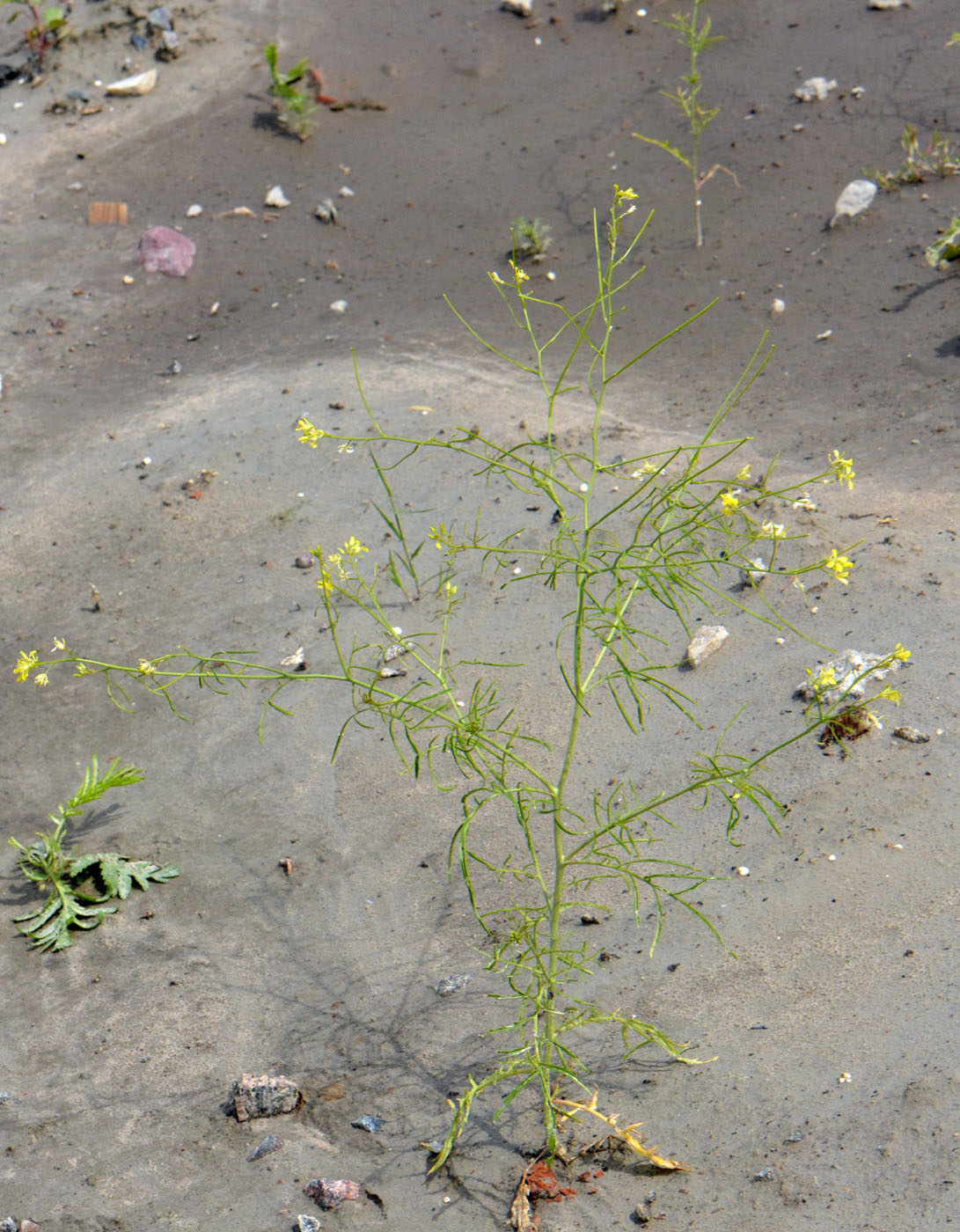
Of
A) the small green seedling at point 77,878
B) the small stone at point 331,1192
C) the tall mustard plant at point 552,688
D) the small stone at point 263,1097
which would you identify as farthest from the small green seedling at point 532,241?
the small stone at point 331,1192

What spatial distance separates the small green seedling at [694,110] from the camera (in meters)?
6.86

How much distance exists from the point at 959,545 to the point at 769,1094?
2.41 metres

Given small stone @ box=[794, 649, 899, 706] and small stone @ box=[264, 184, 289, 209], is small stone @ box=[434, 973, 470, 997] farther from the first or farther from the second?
small stone @ box=[264, 184, 289, 209]

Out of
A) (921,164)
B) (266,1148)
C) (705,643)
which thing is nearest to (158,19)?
(921,164)

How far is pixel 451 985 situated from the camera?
11.0ft

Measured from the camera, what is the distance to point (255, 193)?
7.84 m

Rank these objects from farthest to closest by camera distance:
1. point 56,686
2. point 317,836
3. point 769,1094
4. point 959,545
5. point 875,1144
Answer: point 56,686 < point 959,545 < point 317,836 < point 769,1094 < point 875,1144

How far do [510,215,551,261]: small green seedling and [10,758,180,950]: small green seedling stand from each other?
4.44 metres

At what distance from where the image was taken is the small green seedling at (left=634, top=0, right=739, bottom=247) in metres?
6.86

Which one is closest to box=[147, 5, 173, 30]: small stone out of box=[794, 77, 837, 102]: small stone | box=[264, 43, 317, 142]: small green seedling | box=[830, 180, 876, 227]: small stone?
box=[264, 43, 317, 142]: small green seedling

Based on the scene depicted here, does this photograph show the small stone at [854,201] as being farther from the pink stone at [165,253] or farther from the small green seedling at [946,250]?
the pink stone at [165,253]

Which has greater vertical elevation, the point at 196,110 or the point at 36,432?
the point at 196,110

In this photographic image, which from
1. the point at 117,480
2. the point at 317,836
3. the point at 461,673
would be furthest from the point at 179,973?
the point at 117,480

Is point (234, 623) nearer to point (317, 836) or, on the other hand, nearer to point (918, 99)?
point (317, 836)
